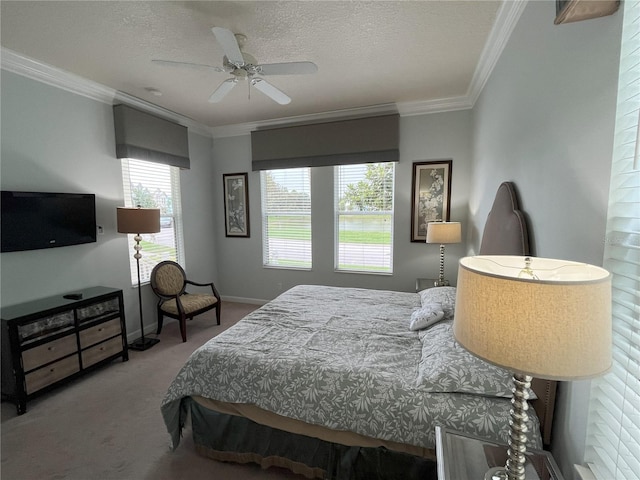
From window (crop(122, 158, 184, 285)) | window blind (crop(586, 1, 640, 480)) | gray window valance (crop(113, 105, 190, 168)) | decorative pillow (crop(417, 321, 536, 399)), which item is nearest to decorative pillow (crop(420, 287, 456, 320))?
decorative pillow (crop(417, 321, 536, 399))

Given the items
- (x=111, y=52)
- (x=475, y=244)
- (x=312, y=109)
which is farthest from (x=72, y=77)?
(x=475, y=244)

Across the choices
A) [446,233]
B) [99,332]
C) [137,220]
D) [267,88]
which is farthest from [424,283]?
[99,332]

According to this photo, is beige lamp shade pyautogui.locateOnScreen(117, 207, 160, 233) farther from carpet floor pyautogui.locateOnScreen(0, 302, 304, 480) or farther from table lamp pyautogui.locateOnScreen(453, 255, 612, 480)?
table lamp pyautogui.locateOnScreen(453, 255, 612, 480)

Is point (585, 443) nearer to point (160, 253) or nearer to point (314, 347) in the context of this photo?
point (314, 347)

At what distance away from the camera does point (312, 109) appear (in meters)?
3.88

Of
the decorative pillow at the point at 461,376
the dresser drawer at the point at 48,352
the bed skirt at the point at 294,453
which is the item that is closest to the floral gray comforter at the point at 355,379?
the decorative pillow at the point at 461,376

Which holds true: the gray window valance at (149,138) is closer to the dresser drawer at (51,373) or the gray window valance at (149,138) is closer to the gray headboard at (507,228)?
the dresser drawer at (51,373)

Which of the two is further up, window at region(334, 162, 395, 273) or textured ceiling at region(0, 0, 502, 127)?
textured ceiling at region(0, 0, 502, 127)

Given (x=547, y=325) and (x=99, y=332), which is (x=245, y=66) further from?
(x=99, y=332)

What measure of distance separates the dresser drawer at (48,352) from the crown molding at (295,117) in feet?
7.65

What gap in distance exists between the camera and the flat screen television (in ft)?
7.99

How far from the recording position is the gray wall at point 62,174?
8.25 ft

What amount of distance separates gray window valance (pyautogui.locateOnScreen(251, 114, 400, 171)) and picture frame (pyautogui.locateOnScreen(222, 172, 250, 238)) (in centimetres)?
41

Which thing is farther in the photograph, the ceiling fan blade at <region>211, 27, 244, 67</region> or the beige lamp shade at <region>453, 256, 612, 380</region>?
the ceiling fan blade at <region>211, 27, 244, 67</region>
